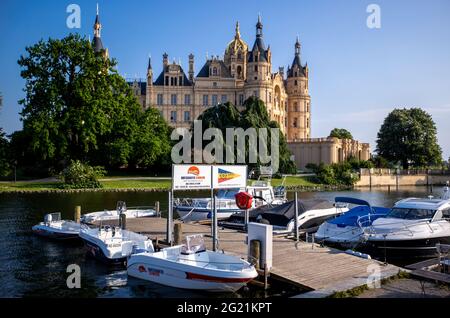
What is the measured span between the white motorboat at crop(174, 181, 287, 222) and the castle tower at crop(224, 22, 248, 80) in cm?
7315

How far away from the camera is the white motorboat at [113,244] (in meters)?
17.8

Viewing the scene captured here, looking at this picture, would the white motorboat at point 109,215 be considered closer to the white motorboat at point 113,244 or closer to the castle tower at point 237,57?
the white motorboat at point 113,244

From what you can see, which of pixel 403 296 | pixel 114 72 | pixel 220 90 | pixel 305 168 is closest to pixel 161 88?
pixel 220 90

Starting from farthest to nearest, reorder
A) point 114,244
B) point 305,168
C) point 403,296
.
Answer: point 305,168 < point 114,244 < point 403,296

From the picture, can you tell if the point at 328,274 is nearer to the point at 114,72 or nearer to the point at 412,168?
the point at 114,72

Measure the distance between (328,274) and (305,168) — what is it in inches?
2810

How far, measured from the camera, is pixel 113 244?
18.1 meters

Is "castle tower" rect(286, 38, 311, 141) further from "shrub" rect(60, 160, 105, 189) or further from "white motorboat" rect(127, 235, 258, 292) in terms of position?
"white motorboat" rect(127, 235, 258, 292)

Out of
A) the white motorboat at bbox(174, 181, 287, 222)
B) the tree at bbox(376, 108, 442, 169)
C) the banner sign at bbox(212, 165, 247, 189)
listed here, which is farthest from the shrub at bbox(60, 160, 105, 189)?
the tree at bbox(376, 108, 442, 169)

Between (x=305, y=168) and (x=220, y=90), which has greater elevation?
(x=220, y=90)

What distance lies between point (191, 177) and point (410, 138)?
76610 millimetres
